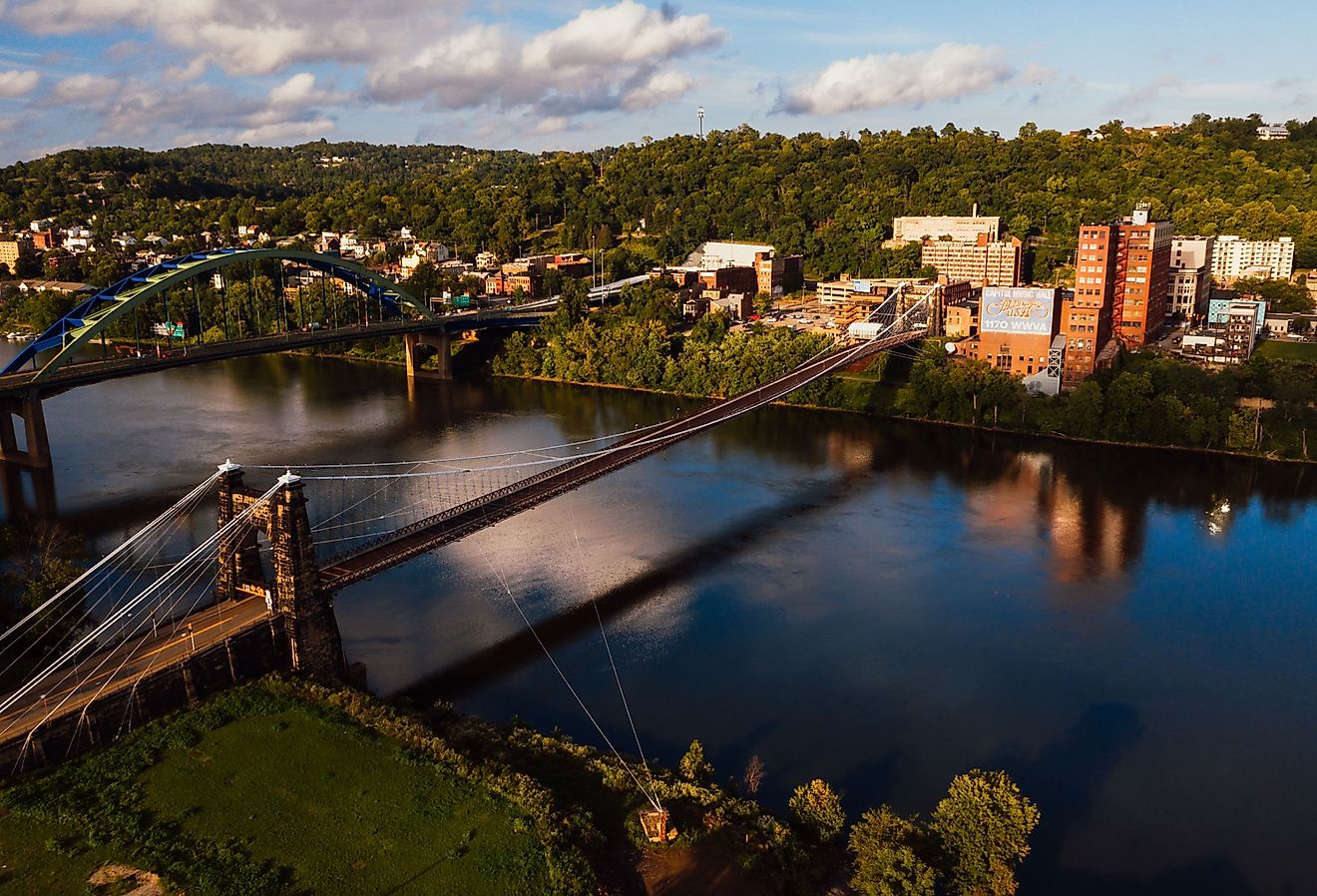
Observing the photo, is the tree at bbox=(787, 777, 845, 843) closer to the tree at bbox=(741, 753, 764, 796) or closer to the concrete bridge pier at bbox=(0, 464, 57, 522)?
the tree at bbox=(741, 753, 764, 796)

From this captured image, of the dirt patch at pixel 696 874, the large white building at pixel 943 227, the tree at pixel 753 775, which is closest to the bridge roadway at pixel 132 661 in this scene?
the dirt patch at pixel 696 874

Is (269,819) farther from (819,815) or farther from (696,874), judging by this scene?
(819,815)

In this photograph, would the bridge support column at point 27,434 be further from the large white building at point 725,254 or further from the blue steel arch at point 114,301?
the large white building at point 725,254

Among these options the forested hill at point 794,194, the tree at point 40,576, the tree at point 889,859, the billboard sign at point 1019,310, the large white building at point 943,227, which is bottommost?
the tree at point 889,859

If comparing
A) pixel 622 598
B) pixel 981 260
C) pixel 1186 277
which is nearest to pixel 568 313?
pixel 981 260

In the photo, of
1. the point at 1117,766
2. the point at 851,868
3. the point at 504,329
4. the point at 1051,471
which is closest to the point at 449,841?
the point at 851,868

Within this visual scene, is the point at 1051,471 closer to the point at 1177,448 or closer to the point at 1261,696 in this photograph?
the point at 1177,448
